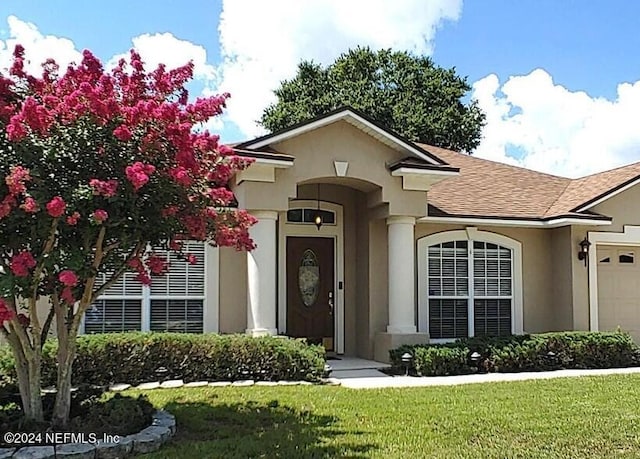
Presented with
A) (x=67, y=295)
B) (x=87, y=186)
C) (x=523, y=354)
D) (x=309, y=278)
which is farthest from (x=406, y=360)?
(x=87, y=186)

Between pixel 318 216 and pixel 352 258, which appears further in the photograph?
pixel 352 258

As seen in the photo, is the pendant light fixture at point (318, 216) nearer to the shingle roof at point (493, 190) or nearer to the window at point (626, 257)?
the shingle roof at point (493, 190)

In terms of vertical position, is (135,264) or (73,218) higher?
(73,218)

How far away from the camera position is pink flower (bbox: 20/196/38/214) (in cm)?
549

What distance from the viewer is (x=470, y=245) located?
1408 centimetres

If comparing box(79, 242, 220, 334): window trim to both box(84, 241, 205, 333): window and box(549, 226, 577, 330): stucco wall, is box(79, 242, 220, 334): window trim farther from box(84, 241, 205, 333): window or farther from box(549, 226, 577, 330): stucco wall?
box(549, 226, 577, 330): stucco wall

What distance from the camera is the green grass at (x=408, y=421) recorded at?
629cm

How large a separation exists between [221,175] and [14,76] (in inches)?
88.9

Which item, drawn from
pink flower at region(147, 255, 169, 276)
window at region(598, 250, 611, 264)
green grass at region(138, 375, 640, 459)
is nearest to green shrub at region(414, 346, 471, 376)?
green grass at region(138, 375, 640, 459)

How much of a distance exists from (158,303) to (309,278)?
334 cm

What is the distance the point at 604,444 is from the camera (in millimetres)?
6566

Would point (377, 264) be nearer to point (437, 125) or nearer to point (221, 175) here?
point (221, 175)

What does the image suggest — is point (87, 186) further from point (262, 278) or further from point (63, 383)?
point (262, 278)

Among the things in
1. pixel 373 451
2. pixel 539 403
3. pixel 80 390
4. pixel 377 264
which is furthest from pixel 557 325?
pixel 80 390
